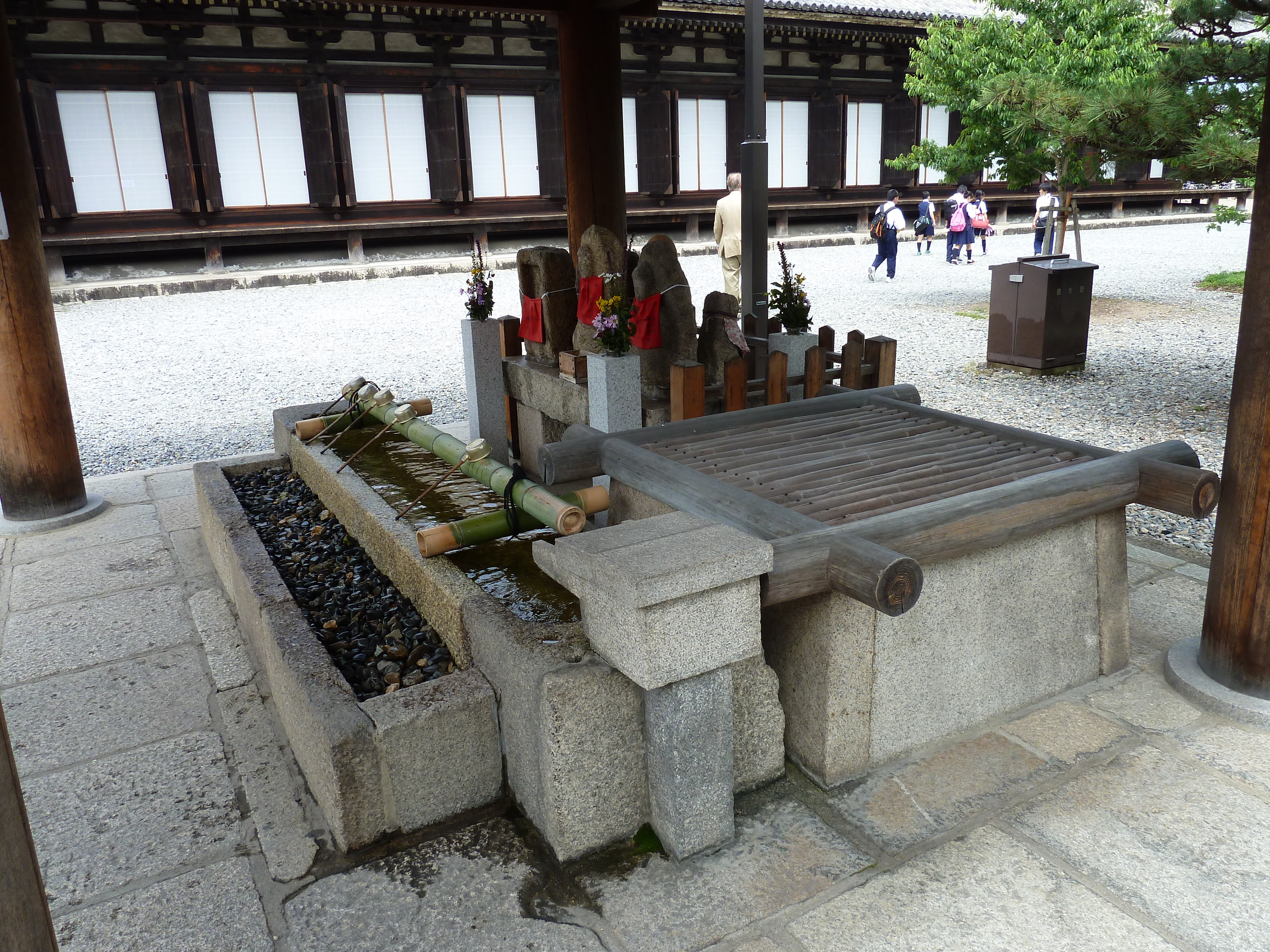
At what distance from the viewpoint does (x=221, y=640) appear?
Answer: 148 inches

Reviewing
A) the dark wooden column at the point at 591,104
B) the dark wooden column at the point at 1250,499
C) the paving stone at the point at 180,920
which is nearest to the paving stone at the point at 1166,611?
the dark wooden column at the point at 1250,499

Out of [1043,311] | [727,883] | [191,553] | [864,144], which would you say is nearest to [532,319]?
[191,553]

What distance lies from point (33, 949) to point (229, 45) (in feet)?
53.2

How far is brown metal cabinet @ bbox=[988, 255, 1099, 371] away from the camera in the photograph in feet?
26.9

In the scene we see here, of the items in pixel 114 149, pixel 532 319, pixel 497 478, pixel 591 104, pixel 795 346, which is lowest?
pixel 497 478

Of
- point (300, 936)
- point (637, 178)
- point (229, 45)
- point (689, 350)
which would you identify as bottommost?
point (300, 936)

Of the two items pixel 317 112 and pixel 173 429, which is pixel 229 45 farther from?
pixel 173 429

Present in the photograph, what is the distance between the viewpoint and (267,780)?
111 inches

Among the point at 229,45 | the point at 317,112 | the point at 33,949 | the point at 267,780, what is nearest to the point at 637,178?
the point at 317,112

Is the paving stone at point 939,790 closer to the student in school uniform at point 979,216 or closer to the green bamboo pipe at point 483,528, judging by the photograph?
the green bamboo pipe at point 483,528

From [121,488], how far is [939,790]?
5.18 metres

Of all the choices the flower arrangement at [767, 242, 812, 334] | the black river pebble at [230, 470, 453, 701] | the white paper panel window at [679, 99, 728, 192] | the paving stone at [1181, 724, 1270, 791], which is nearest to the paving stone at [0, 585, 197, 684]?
the black river pebble at [230, 470, 453, 701]

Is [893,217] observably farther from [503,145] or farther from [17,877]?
[17,877]

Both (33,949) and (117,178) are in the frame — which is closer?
(33,949)
